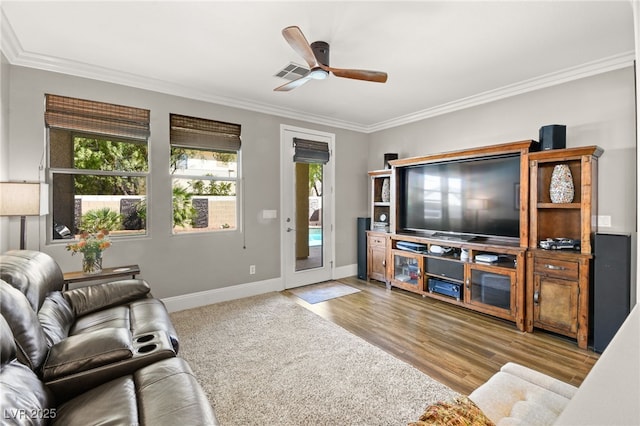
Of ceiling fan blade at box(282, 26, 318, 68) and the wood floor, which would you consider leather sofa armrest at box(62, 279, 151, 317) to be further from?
A: ceiling fan blade at box(282, 26, 318, 68)

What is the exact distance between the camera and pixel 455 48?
8.65ft

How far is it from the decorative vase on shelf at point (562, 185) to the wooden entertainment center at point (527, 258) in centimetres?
7

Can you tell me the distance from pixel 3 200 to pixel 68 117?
3.68ft

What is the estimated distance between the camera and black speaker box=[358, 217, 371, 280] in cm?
493

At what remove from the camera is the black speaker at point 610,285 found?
2.47 meters

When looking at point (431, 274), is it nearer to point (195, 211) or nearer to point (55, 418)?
point (195, 211)

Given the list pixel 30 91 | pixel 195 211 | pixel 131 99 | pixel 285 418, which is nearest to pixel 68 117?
pixel 30 91

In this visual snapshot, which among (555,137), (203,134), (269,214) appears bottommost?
(269,214)

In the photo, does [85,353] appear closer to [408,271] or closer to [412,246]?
[412,246]

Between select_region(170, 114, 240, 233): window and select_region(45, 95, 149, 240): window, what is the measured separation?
35 cm

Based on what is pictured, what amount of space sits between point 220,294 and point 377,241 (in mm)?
2374

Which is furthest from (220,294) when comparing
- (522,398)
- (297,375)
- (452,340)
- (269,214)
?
(522,398)

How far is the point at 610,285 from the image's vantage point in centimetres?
253

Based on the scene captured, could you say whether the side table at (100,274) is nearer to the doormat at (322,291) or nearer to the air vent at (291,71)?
the doormat at (322,291)
